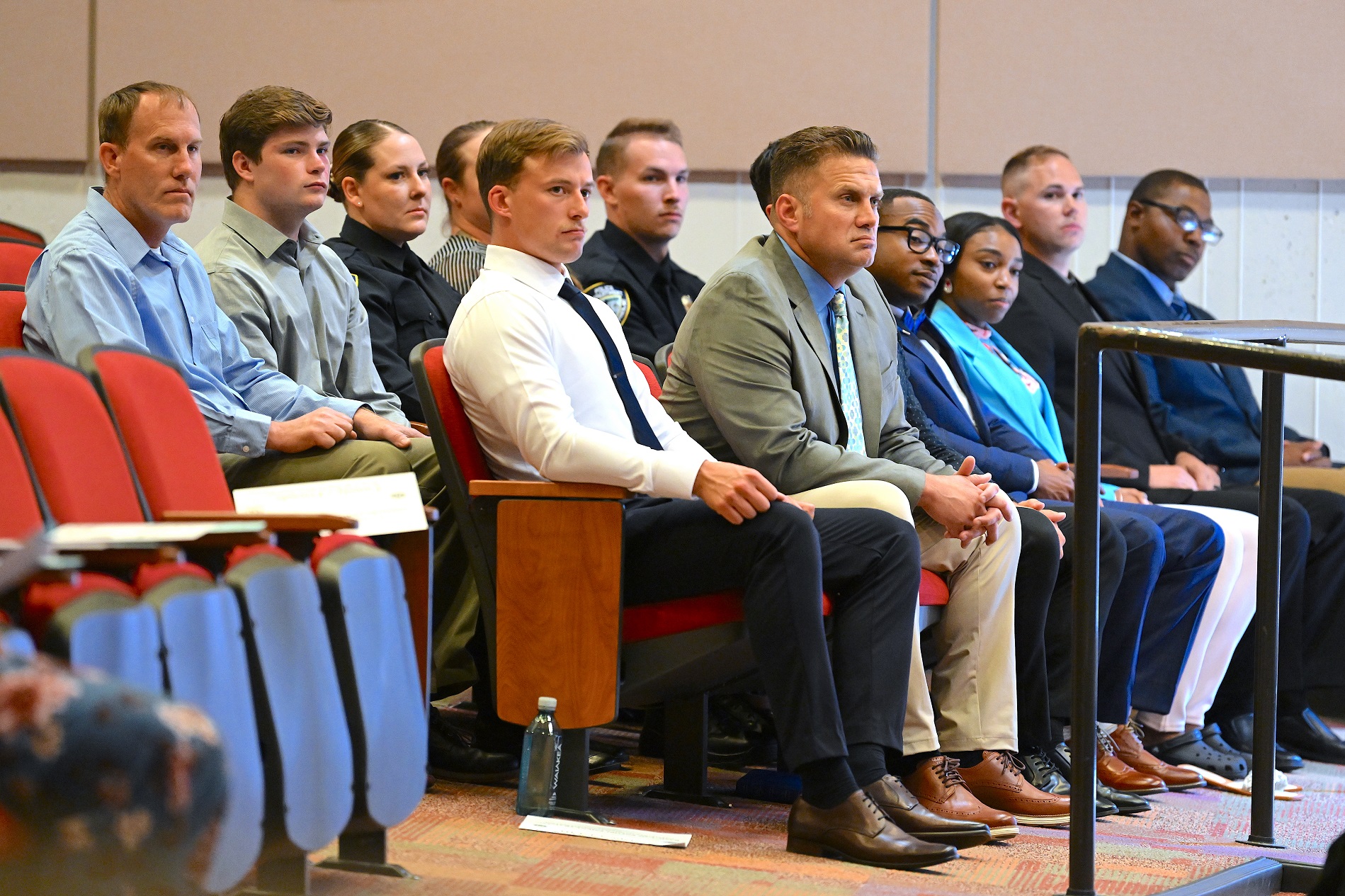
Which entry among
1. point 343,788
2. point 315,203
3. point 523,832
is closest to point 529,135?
point 315,203

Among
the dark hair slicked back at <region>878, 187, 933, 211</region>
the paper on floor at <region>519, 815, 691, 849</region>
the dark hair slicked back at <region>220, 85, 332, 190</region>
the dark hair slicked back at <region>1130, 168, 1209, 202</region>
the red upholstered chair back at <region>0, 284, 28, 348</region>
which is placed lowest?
the paper on floor at <region>519, 815, 691, 849</region>

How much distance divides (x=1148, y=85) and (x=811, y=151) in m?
2.43

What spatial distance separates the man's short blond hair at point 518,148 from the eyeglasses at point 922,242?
98 cm

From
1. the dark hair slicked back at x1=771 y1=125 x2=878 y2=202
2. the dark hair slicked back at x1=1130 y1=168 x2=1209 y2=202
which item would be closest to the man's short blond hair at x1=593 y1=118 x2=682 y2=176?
the dark hair slicked back at x1=771 y1=125 x2=878 y2=202

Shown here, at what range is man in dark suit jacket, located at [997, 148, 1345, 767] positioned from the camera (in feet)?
11.8

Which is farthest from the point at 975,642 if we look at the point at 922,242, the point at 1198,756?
the point at 922,242

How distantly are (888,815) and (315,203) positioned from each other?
5.45ft

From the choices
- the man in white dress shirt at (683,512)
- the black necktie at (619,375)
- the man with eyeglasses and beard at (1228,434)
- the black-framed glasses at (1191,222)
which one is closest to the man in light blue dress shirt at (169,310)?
A: the man in white dress shirt at (683,512)

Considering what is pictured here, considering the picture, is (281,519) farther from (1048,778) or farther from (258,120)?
(1048,778)

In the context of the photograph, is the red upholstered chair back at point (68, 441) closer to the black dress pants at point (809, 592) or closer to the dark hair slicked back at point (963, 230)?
the black dress pants at point (809, 592)

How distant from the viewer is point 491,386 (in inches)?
90.7

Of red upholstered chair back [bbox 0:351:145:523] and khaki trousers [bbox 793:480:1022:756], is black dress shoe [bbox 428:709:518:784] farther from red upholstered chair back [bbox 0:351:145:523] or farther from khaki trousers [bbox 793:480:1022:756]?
red upholstered chair back [bbox 0:351:145:523]

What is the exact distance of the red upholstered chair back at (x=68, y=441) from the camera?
155cm

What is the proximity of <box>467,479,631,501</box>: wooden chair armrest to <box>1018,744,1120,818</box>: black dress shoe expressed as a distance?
1.06 meters
